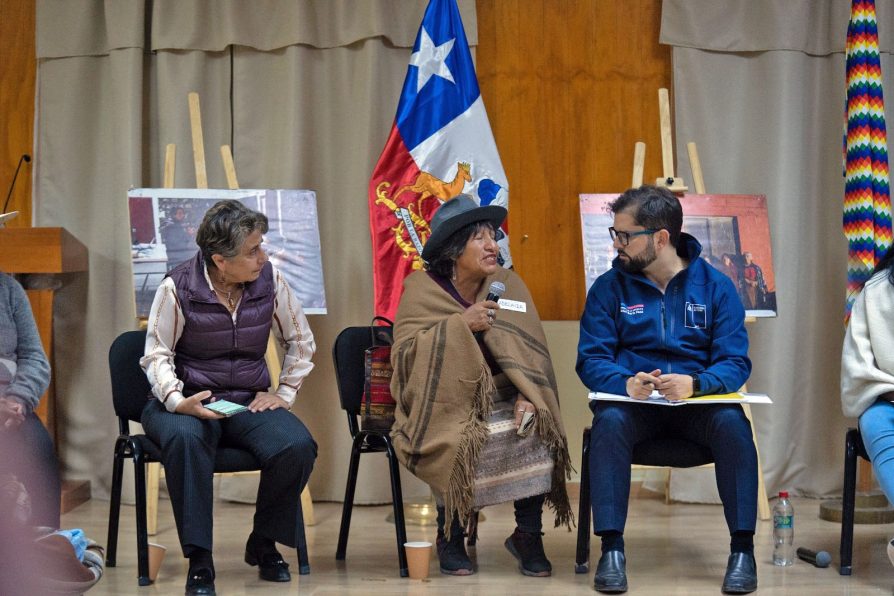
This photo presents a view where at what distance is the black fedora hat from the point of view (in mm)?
3305

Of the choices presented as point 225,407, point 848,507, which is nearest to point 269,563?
point 225,407

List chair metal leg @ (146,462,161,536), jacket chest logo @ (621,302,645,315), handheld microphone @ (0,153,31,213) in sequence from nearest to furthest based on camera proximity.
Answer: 1. jacket chest logo @ (621,302,645,315)
2. chair metal leg @ (146,462,161,536)
3. handheld microphone @ (0,153,31,213)

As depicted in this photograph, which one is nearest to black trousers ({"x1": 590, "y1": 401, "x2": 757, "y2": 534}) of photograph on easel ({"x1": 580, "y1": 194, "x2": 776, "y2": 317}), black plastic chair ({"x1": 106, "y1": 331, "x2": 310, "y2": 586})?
black plastic chair ({"x1": 106, "y1": 331, "x2": 310, "y2": 586})

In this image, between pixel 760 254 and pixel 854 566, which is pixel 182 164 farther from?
pixel 854 566

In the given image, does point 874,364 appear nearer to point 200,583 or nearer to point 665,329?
point 665,329

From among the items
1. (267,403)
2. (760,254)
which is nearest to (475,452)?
(267,403)

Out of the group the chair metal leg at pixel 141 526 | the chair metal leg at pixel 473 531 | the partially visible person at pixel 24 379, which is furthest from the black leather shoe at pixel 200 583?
the chair metal leg at pixel 473 531

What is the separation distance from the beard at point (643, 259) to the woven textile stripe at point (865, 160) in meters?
1.25

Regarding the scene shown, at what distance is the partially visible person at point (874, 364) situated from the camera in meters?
3.05

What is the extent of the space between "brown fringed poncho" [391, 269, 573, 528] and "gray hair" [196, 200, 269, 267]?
543mm

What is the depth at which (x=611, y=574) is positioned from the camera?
9.71ft

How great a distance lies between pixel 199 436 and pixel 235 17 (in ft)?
7.02

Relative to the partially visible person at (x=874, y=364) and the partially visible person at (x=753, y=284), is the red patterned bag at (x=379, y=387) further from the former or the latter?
the partially visible person at (x=753, y=284)

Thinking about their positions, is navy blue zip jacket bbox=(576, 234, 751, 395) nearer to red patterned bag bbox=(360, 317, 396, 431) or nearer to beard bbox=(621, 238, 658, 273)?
beard bbox=(621, 238, 658, 273)
